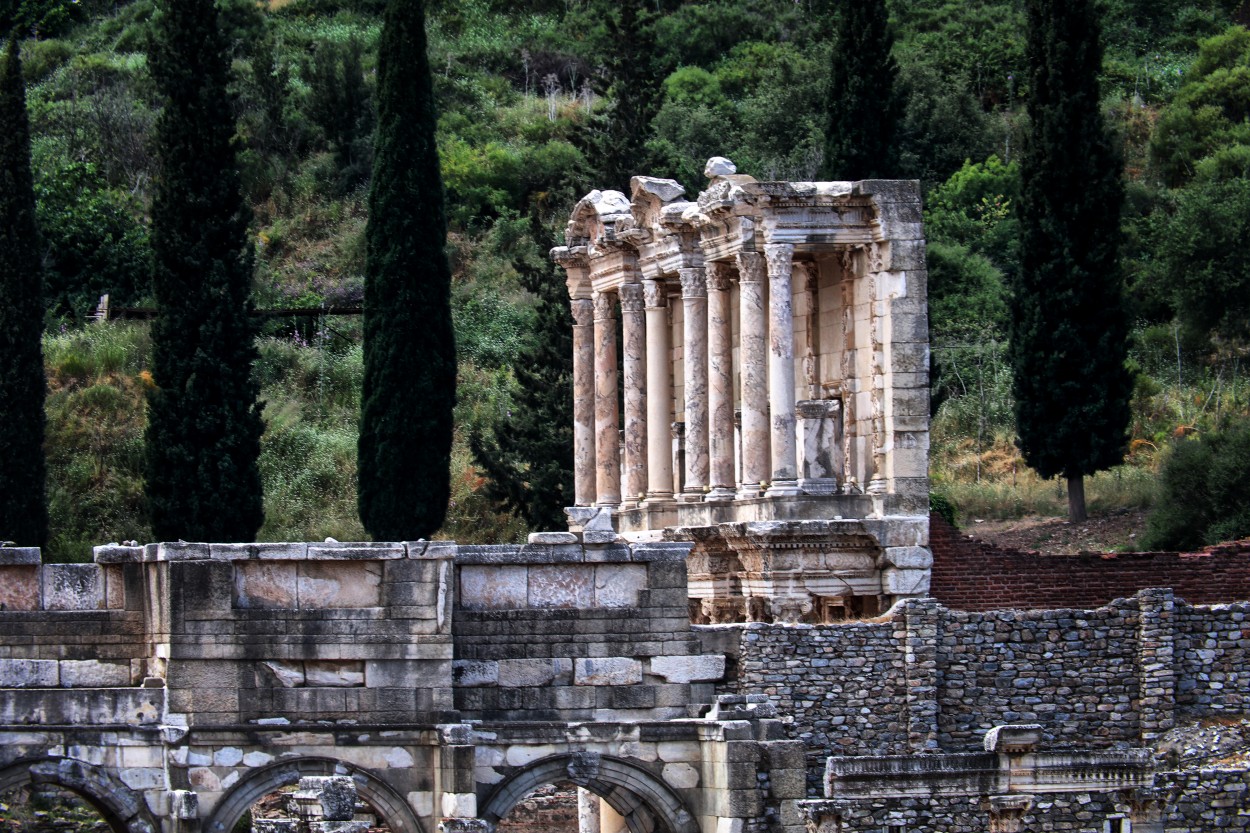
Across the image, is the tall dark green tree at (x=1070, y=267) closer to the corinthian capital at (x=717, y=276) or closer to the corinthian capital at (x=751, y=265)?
the corinthian capital at (x=717, y=276)

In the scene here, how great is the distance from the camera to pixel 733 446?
1581 inches

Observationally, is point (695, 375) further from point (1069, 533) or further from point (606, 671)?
point (606, 671)

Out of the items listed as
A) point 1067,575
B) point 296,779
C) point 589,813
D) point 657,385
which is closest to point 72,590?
point 296,779

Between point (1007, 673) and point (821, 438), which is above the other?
point (821, 438)

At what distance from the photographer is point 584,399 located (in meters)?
44.7

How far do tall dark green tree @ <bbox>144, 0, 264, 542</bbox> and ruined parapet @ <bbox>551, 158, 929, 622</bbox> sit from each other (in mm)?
6225

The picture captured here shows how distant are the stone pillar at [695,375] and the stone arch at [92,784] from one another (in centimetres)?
1499

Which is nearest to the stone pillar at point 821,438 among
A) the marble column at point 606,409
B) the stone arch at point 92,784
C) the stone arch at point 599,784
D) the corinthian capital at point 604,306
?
the marble column at point 606,409

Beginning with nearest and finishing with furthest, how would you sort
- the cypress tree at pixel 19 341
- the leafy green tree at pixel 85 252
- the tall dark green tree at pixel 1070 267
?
the tall dark green tree at pixel 1070 267 → the cypress tree at pixel 19 341 → the leafy green tree at pixel 85 252

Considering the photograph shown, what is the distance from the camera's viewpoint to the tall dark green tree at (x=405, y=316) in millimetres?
43594

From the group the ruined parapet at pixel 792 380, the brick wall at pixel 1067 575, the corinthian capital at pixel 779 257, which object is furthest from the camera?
the corinthian capital at pixel 779 257

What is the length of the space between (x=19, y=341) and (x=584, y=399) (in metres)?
9.26

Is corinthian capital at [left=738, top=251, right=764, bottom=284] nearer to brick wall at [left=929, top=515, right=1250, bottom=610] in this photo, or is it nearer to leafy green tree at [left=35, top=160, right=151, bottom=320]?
brick wall at [left=929, top=515, right=1250, bottom=610]

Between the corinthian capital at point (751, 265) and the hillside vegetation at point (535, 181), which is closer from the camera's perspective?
the corinthian capital at point (751, 265)
